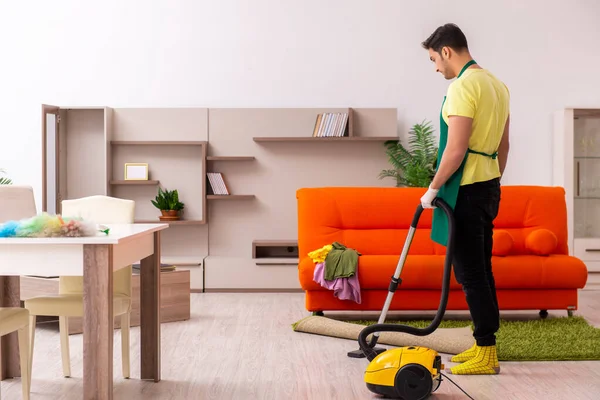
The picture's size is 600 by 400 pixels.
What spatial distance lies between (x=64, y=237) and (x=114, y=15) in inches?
193

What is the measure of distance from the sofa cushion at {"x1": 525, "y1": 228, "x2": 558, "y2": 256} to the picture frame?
3.46 m

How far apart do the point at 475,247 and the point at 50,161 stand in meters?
4.39

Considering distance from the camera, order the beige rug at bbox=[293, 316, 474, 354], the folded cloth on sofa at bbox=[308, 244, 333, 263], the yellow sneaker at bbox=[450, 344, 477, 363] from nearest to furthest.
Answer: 1. the yellow sneaker at bbox=[450, 344, 477, 363]
2. the beige rug at bbox=[293, 316, 474, 354]
3. the folded cloth on sofa at bbox=[308, 244, 333, 263]

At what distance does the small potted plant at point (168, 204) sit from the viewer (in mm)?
6508

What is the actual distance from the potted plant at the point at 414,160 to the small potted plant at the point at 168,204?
73.2 inches

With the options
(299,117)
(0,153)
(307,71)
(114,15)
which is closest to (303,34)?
(307,71)

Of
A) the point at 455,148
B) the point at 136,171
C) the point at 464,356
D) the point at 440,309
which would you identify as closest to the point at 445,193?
the point at 455,148

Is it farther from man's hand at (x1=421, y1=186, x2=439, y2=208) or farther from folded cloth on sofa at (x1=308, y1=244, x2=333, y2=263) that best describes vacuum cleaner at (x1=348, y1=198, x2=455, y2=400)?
folded cloth on sofa at (x1=308, y1=244, x2=333, y2=263)

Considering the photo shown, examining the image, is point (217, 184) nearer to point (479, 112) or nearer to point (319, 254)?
point (319, 254)

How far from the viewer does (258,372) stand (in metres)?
3.36

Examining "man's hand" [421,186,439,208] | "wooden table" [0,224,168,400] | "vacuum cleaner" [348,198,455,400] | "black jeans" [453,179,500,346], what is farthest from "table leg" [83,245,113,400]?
"black jeans" [453,179,500,346]

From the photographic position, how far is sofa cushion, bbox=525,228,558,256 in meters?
4.73

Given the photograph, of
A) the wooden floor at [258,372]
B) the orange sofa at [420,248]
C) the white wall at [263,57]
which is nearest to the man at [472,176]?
the wooden floor at [258,372]

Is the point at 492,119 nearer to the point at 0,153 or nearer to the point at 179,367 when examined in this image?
the point at 179,367
